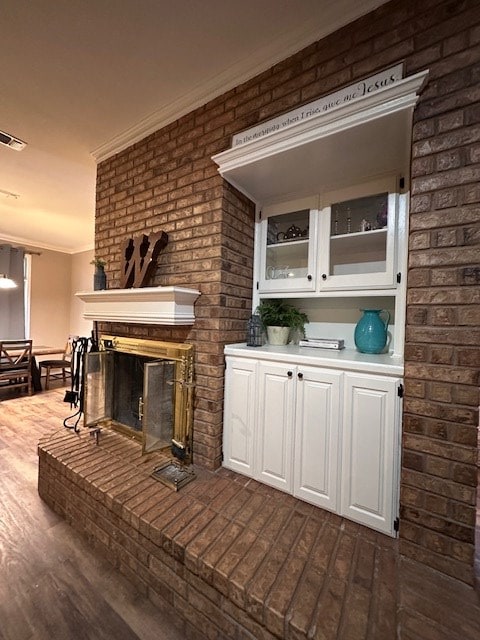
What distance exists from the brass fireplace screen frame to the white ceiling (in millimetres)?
1579

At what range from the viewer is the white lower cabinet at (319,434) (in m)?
1.18

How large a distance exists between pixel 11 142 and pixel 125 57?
1.34m

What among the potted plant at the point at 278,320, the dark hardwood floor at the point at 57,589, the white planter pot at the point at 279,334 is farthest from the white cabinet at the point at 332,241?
the dark hardwood floor at the point at 57,589

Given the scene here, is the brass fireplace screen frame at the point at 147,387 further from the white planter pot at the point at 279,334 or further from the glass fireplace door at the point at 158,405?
the white planter pot at the point at 279,334

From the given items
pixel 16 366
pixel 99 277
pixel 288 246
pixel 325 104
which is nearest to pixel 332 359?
pixel 288 246

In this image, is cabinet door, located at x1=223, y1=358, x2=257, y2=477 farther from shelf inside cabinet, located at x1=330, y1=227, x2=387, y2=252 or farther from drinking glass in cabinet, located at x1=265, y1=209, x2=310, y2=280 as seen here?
shelf inside cabinet, located at x1=330, y1=227, x2=387, y2=252

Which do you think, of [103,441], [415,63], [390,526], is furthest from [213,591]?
[415,63]

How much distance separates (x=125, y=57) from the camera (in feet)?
4.69

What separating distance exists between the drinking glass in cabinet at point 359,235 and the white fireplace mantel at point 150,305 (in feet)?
3.01

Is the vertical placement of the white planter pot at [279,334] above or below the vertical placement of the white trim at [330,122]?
below

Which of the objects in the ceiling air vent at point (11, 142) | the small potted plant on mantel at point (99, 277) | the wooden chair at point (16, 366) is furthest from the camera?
the wooden chair at point (16, 366)

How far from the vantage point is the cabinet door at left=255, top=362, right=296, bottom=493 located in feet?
4.71

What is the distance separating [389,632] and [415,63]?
2.11 m

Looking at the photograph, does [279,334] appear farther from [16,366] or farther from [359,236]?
[16,366]
